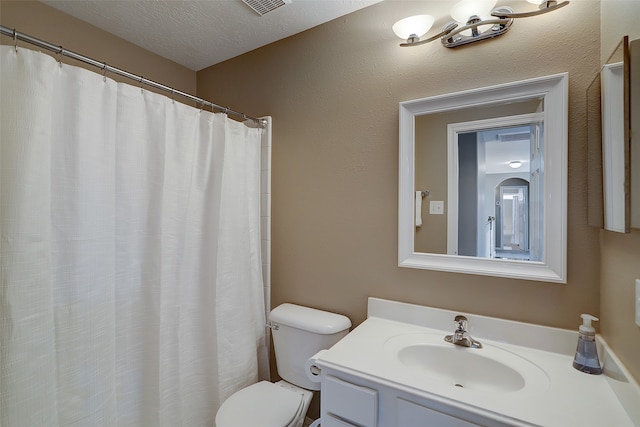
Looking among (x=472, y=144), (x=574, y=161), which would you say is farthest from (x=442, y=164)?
(x=574, y=161)

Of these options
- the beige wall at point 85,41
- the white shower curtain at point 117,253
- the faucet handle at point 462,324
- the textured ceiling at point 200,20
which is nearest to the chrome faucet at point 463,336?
the faucet handle at point 462,324

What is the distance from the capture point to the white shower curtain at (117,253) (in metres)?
0.95

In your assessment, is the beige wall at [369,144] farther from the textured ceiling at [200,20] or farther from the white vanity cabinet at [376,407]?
the white vanity cabinet at [376,407]

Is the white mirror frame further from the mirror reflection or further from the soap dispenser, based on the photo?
the soap dispenser

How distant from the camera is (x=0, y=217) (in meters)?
0.93

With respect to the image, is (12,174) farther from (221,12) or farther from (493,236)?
(493,236)

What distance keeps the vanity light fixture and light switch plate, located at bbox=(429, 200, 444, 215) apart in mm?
682

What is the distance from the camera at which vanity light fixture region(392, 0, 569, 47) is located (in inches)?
44.9

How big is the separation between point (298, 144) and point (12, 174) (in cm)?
121

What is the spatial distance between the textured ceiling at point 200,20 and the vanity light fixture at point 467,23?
339 mm

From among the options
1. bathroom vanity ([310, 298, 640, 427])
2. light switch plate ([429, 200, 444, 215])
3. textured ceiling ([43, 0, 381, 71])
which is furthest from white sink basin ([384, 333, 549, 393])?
textured ceiling ([43, 0, 381, 71])

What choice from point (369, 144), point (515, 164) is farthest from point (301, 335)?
point (515, 164)

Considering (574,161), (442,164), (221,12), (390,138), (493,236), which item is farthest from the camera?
(221,12)

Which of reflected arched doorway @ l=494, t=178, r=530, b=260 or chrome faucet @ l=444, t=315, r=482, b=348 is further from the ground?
reflected arched doorway @ l=494, t=178, r=530, b=260
